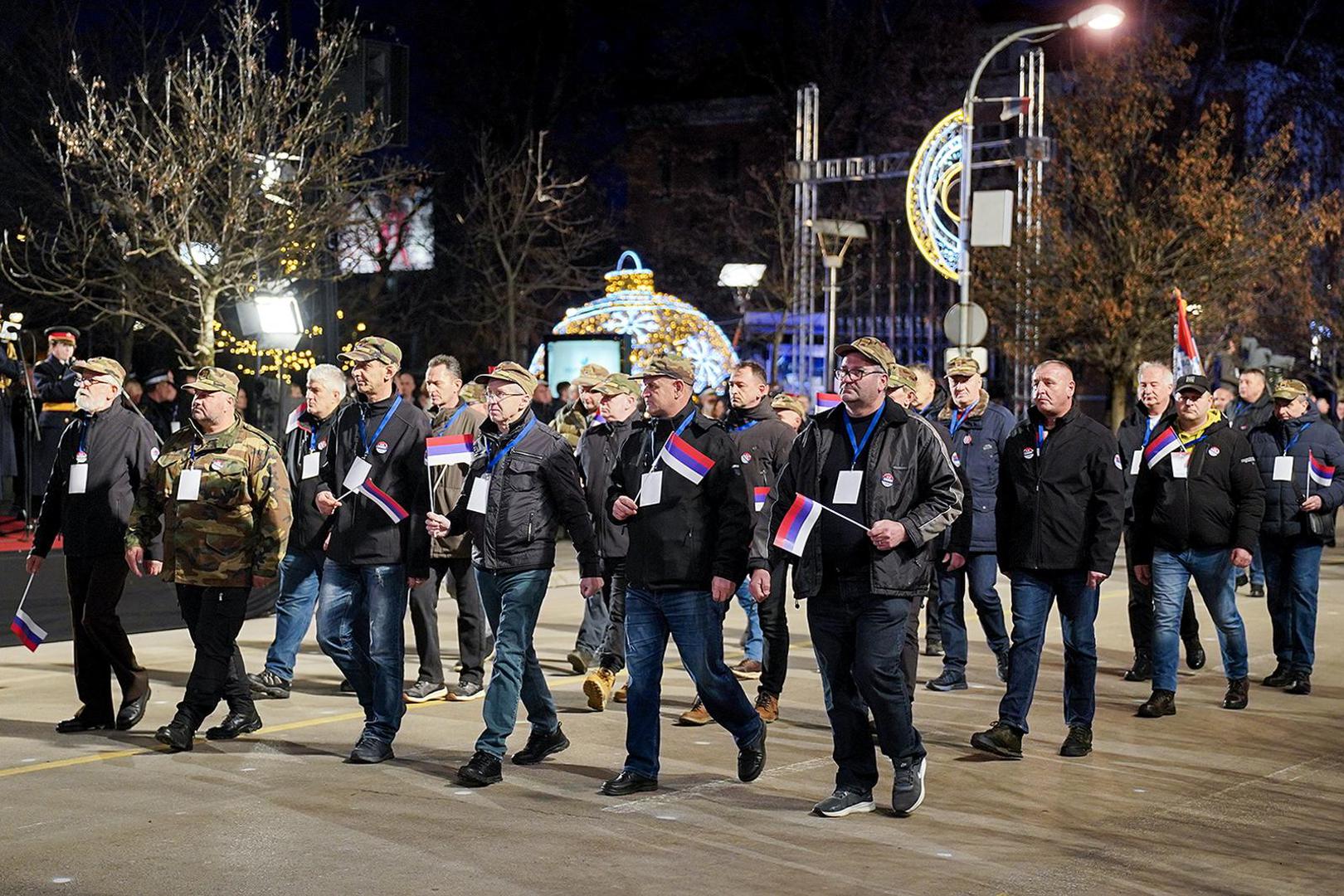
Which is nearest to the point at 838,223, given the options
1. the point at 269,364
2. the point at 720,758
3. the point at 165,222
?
the point at 269,364

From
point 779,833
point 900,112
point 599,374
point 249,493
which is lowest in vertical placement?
point 779,833

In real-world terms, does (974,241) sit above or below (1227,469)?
above

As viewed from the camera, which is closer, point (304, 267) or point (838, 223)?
point (304, 267)

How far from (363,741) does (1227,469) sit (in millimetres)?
5212

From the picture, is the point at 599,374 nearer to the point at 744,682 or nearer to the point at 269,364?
the point at 744,682

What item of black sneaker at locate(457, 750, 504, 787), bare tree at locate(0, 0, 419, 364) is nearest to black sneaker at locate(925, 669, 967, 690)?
black sneaker at locate(457, 750, 504, 787)

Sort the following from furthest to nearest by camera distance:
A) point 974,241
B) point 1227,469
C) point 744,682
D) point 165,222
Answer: point 974,241, point 165,222, point 744,682, point 1227,469

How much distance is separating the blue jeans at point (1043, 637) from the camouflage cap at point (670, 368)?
2.08m

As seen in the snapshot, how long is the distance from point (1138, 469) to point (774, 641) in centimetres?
266

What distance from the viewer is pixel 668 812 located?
7648 mm

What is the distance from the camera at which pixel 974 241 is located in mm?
25312

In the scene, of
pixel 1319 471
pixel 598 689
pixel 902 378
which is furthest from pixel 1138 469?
pixel 598 689

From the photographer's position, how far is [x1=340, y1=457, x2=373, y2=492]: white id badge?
28.7 feet

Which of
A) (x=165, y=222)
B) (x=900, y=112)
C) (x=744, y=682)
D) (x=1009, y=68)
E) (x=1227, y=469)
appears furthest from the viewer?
(x=1009, y=68)
